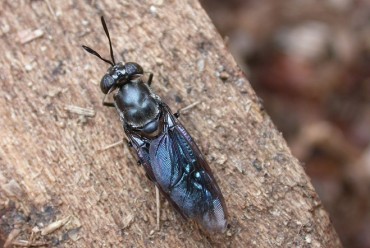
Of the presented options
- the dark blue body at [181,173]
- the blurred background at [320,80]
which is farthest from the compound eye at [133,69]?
the blurred background at [320,80]

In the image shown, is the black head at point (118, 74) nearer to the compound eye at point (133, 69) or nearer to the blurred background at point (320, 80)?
the compound eye at point (133, 69)

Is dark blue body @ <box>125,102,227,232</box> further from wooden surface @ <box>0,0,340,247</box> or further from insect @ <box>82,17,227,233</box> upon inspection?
wooden surface @ <box>0,0,340,247</box>

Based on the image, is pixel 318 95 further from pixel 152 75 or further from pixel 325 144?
pixel 152 75

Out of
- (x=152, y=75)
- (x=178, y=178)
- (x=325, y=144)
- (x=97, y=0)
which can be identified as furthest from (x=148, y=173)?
(x=325, y=144)

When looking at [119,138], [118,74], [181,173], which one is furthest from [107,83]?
[181,173]

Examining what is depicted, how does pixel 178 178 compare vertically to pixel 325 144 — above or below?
above
